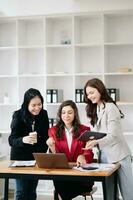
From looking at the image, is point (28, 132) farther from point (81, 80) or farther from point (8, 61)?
point (8, 61)

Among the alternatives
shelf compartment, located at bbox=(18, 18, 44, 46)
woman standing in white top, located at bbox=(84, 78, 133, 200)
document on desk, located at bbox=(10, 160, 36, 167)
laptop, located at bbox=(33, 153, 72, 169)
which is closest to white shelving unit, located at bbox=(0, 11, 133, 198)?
shelf compartment, located at bbox=(18, 18, 44, 46)

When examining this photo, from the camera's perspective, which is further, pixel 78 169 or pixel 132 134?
pixel 132 134

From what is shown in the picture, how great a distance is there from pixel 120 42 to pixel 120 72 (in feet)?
1.35

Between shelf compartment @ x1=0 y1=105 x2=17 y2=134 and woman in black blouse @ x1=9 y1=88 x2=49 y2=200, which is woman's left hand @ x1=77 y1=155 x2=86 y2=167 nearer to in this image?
woman in black blouse @ x1=9 y1=88 x2=49 y2=200

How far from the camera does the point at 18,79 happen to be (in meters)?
6.15

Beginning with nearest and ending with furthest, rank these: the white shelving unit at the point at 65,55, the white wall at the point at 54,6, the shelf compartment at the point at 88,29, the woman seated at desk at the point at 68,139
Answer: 1. the woman seated at desk at the point at 68,139
2. the white wall at the point at 54,6
3. the white shelving unit at the point at 65,55
4. the shelf compartment at the point at 88,29

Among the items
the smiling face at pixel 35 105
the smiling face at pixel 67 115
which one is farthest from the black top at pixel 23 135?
the smiling face at pixel 67 115

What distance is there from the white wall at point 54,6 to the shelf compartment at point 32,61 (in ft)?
2.09

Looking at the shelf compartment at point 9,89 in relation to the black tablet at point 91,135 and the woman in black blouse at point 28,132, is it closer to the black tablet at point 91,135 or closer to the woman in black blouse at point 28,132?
the woman in black blouse at point 28,132

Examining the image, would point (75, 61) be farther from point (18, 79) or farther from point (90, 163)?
point (90, 163)

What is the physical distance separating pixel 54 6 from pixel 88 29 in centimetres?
65

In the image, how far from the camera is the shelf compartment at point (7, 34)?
6426mm

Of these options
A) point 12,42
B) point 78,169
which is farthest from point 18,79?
point 78,169

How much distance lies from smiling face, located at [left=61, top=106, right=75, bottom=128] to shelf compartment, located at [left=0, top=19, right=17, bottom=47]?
2.61 metres
